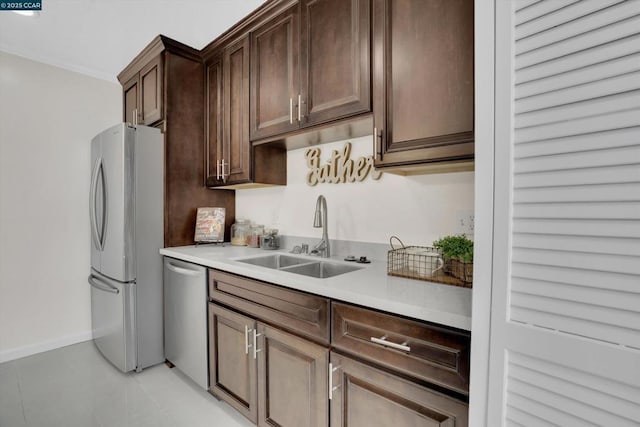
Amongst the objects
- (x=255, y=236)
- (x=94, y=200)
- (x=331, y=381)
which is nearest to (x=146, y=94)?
(x=94, y=200)

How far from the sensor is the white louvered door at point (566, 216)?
600mm

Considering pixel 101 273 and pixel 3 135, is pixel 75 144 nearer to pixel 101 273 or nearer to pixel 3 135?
pixel 3 135

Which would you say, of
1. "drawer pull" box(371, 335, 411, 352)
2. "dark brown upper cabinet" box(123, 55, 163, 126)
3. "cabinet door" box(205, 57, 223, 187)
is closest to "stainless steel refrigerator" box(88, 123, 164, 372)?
"dark brown upper cabinet" box(123, 55, 163, 126)

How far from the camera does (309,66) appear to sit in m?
1.75

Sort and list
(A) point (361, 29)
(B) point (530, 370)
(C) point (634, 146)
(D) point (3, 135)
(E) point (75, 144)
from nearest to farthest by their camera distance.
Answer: (C) point (634, 146)
(B) point (530, 370)
(A) point (361, 29)
(D) point (3, 135)
(E) point (75, 144)

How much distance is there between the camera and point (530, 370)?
712 mm

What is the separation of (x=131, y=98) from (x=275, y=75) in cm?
166

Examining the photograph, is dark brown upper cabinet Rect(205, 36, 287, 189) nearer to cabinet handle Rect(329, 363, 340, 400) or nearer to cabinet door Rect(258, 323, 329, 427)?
cabinet door Rect(258, 323, 329, 427)

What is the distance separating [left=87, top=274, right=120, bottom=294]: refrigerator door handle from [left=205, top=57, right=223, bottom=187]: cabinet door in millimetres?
1044

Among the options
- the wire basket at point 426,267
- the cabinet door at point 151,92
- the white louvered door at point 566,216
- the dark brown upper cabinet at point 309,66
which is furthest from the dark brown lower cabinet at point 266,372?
the cabinet door at point 151,92

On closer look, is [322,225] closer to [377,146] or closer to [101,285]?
[377,146]

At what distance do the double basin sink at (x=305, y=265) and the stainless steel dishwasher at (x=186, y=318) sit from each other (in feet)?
1.26

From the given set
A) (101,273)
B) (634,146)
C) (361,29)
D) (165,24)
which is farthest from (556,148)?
(101,273)

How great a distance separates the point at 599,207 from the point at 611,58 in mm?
286
